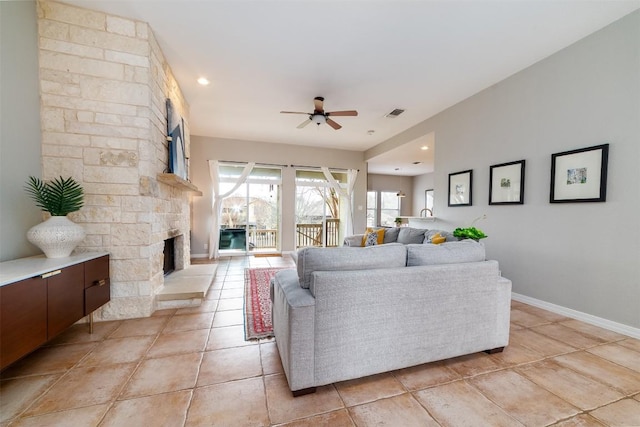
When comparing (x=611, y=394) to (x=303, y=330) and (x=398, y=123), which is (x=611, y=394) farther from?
(x=398, y=123)

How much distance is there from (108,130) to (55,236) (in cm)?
108

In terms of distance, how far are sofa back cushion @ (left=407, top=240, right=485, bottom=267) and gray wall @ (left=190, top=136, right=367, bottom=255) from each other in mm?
4904

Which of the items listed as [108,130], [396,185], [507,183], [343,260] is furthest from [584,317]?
[396,185]

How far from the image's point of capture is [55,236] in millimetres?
1904

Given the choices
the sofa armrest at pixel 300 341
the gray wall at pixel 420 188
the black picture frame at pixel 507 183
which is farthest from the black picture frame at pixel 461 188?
the gray wall at pixel 420 188

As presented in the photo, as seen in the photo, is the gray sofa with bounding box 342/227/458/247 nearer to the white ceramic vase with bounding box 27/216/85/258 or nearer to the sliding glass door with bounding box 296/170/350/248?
the sliding glass door with bounding box 296/170/350/248

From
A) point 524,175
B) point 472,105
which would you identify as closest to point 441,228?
point 524,175

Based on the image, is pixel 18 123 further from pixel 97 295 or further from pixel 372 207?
pixel 372 207

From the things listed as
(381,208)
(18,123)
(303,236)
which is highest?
(18,123)

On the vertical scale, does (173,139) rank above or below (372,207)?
above

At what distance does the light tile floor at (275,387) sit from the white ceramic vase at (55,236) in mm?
767

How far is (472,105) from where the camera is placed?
12.4ft

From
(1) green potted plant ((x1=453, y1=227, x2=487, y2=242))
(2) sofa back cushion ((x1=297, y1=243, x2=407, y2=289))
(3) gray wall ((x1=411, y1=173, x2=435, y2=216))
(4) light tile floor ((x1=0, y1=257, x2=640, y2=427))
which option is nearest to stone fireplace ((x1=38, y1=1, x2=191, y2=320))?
(4) light tile floor ((x1=0, y1=257, x2=640, y2=427))

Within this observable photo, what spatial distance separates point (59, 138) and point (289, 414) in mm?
3018
